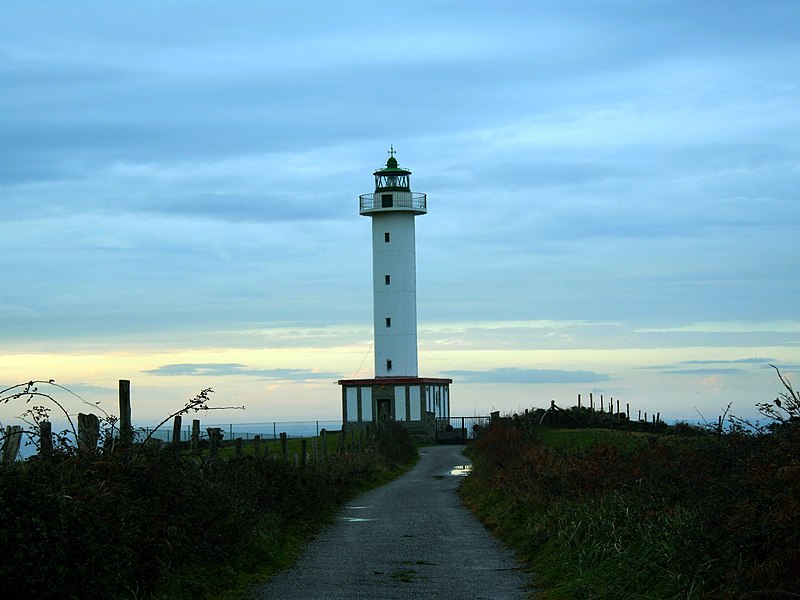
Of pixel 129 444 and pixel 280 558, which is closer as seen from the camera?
pixel 129 444

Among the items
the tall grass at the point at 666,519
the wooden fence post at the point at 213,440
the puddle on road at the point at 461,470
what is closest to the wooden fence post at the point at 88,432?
the wooden fence post at the point at 213,440

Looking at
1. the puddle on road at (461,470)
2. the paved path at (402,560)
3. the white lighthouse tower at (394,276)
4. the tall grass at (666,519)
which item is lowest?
the puddle on road at (461,470)

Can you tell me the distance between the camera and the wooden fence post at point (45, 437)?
11.2m

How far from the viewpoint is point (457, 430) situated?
63.4 meters

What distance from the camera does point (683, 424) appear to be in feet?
54.5

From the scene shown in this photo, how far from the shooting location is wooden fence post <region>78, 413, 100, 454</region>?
12242 mm

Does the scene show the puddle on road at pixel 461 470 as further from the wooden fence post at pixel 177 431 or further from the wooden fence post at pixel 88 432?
the wooden fence post at pixel 88 432

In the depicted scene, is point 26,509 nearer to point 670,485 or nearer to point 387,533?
point 670,485

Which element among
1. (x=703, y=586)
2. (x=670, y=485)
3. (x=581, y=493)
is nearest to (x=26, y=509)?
(x=703, y=586)

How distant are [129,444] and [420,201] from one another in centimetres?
5212

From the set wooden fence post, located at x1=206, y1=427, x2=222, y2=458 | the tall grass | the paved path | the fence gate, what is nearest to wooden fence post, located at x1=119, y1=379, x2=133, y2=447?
the paved path

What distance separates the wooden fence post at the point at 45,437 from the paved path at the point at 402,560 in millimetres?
2687

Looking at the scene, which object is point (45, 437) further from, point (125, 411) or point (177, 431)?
point (177, 431)

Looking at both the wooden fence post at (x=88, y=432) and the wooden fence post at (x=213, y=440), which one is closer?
the wooden fence post at (x=88, y=432)
